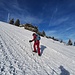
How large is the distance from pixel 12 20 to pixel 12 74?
76.5 m

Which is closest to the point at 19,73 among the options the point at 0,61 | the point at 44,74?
the point at 0,61

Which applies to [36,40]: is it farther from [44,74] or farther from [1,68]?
[1,68]

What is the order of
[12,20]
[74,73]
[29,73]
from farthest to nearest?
[12,20] < [74,73] < [29,73]

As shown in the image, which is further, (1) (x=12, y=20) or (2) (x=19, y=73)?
(1) (x=12, y=20)

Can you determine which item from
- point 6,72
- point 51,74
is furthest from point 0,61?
point 51,74

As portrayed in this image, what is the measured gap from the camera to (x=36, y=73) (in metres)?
5.23

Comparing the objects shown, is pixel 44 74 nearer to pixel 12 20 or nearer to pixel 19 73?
pixel 19 73

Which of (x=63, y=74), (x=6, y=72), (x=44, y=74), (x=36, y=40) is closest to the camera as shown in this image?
(x=6, y=72)

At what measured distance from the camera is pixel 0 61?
4.98 meters

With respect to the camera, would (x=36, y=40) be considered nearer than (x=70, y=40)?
Yes

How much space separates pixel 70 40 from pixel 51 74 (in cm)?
7568

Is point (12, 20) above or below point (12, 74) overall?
above

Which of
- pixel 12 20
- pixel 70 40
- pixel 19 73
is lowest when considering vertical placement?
pixel 70 40

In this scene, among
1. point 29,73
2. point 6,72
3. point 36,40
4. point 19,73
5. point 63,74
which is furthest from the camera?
point 36,40
